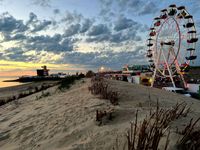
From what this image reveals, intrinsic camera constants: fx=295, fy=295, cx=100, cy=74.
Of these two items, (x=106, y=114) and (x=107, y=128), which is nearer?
(x=107, y=128)

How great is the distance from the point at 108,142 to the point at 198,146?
158 centimetres

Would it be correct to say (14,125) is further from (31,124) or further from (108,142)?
(108,142)

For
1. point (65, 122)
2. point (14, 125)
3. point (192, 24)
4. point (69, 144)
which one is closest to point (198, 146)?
point (69, 144)

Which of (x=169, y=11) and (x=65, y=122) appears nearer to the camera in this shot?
(x=65, y=122)

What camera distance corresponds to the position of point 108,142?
5.06 meters

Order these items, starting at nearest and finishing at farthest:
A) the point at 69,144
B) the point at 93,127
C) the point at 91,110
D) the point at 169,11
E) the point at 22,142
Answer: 1. the point at 69,144
2. the point at 93,127
3. the point at 22,142
4. the point at 91,110
5. the point at 169,11

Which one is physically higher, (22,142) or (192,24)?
(192,24)

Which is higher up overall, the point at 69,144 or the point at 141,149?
the point at 141,149

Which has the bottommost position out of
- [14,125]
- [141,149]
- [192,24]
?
[14,125]

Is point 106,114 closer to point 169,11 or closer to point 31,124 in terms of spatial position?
point 31,124

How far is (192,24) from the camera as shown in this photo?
43.4m

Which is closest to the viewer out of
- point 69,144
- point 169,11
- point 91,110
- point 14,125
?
point 69,144

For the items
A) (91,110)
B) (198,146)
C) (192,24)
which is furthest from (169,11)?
(198,146)

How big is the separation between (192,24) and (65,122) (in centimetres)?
3982
